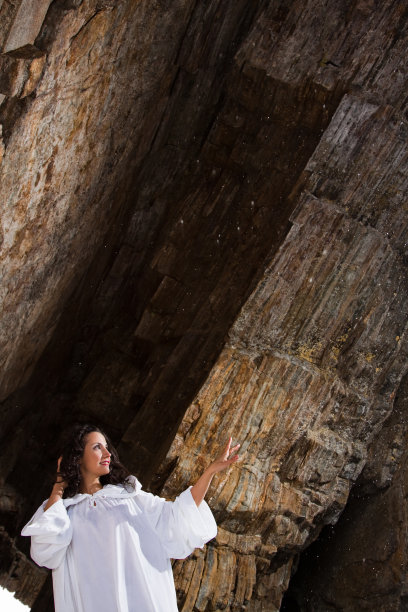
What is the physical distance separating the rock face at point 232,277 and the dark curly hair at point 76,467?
136cm

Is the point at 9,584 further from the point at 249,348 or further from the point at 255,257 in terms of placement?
the point at 255,257

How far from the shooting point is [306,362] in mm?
6480

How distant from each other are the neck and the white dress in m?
0.06

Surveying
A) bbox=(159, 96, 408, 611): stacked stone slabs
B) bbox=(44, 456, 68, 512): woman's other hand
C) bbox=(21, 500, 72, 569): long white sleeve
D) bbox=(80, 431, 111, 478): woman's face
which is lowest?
bbox=(21, 500, 72, 569): long white sleeve

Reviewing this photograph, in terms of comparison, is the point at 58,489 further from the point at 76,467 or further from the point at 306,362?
the point at 306,362

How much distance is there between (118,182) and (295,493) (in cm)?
273

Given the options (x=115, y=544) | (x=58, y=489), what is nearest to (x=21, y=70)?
(x=58, y=489)

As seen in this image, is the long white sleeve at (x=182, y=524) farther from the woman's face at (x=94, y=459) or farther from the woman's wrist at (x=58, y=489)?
the woman's wrist at (x=58, y=489)

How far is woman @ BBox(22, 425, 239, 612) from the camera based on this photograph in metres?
4.38

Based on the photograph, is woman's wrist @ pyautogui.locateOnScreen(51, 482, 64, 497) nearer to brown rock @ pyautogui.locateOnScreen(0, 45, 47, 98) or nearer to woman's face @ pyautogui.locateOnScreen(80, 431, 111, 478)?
woman's face @ pyautogui.locateOnScreen(80, 431, 111, 478)

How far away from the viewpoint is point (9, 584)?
21.7 ft

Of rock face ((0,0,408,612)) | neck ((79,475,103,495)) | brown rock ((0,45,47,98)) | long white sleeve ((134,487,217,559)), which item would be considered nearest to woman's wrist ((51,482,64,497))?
neck ((79,475,103,495))

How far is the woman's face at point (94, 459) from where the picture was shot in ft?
15.3

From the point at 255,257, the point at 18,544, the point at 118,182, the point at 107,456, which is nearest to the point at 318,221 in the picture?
the point at 255,257
